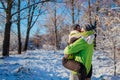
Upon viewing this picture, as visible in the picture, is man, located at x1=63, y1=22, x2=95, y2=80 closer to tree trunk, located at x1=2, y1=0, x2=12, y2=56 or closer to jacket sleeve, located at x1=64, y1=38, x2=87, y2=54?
jacket sleeve, located at x1=64, y1=38, x2=87, y2=54

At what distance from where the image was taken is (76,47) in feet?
18.0

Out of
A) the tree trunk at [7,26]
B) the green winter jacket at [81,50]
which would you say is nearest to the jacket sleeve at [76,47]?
the green winter jacket at [81,50]

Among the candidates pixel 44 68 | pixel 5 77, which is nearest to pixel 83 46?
pixel 5 77

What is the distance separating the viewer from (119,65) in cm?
1345

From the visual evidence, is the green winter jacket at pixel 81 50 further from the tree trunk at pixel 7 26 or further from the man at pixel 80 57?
the tree trunk at pixel 7 26

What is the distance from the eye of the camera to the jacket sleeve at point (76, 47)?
548cm

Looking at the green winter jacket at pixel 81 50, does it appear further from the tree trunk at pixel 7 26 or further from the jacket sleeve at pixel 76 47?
the tree trunk at pixel 7 26

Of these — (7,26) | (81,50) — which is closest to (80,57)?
(81,50)

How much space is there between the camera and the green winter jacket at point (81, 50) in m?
5.50

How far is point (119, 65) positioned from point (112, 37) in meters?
1.29

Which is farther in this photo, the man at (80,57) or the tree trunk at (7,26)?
the tree trunk at (7,26)

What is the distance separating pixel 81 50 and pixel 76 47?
115mm

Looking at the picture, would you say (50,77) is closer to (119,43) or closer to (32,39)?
(119,43)

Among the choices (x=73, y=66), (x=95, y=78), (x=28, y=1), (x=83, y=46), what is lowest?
(x=95, y=78)
